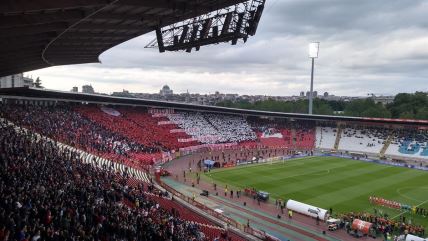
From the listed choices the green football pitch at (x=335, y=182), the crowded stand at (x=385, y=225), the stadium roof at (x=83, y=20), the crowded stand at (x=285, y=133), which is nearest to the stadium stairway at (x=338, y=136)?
the crowded stand at (x=285, y=133)

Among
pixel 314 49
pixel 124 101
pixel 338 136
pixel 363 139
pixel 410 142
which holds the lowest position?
pixel 363 139

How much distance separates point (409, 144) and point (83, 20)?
6482 cm

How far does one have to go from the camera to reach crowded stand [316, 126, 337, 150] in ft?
242

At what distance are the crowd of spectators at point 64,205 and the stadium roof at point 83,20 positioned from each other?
606 cm

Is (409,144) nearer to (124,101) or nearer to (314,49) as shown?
(314,49)

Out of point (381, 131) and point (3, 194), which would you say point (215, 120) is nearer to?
point (381, 131)

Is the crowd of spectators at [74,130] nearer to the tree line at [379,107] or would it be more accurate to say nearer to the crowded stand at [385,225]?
the crowded stand at [385,225]

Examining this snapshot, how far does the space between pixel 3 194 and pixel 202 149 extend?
48.0 metres

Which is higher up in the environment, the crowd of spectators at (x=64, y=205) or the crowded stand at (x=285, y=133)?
the crowd of spectators at (x=64, y=205)

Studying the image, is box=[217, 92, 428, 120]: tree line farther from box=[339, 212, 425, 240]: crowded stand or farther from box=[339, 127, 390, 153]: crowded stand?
box=[339, 212, 425, 240]: crowded stand

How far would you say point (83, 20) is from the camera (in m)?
14.6

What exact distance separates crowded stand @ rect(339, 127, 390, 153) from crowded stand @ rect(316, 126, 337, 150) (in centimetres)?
160

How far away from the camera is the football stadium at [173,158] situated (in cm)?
1537

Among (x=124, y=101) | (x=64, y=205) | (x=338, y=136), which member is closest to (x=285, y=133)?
(x=338, y=136)
